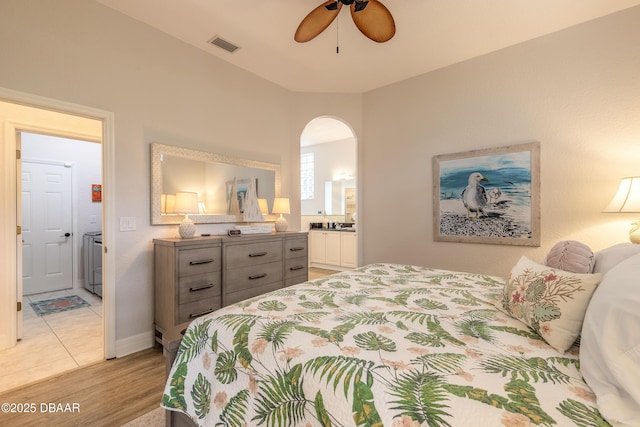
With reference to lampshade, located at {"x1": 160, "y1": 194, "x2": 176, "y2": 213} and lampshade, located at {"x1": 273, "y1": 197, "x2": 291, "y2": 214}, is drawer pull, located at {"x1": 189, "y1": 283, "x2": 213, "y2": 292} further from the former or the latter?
lampshade, located at {"x1": 273, "y1": 197, "x2": 291, "y2": 214}

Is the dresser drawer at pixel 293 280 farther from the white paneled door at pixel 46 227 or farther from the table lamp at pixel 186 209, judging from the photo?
the white paneled door at pixel 46 227

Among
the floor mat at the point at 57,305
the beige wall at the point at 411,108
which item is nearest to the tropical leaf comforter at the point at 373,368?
the beige wall at the point at 411,108

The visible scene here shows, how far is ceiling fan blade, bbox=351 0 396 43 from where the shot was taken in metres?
1.96

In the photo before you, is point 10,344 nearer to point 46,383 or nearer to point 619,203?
point 46,383

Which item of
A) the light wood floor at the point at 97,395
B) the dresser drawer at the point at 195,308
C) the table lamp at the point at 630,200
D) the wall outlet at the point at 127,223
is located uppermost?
the table lamp at the point at 630,200

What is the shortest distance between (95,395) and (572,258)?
3029mm

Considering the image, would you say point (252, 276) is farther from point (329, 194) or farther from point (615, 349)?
point (329, 194)

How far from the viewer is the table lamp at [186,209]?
2.67 metres

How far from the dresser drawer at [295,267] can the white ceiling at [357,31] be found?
2318mm

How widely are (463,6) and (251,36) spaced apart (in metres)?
1.92

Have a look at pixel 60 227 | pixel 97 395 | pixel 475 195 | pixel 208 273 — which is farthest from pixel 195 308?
pixel 60 227

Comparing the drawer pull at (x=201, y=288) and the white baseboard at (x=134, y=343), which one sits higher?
the drawer pull at (x=201, y=288)

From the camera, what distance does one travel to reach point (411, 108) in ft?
12.0

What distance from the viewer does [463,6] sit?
7.77ft
